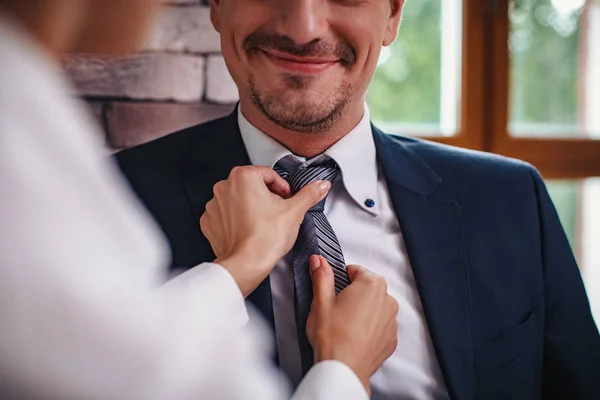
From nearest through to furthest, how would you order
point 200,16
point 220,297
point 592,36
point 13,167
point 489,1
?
point 13,167 → point 220,297 → point 200,16 → point 489,1 → point 592,36

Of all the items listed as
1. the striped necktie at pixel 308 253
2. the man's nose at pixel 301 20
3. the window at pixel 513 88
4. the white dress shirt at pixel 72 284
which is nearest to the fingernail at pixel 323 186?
the striped necktie at pixel 308 253

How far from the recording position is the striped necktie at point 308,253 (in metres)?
0.84

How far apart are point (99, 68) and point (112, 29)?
614 mm

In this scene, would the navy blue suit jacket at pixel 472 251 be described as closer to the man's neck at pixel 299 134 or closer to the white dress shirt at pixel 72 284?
the man's neck at pixel 299 134

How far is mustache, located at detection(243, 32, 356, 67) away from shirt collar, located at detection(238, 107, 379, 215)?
0.15 meters

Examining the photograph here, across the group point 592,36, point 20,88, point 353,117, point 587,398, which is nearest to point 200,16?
point 353,117

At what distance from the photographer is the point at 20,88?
0.50 meters

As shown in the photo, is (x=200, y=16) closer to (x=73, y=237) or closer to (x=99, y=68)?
(x=99, y=68)

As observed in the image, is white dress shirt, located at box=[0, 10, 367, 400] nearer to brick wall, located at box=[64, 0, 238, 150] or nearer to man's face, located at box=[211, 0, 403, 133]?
man's face, located at box=[211, 0, 403, 133]

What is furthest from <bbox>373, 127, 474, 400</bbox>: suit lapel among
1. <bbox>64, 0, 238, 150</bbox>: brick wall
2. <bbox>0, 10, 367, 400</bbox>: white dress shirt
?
<bbox>0, 10, 367, 400</bbox>: white dress shirt

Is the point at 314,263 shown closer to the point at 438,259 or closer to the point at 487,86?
the point at 438,259

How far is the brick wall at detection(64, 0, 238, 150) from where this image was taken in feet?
3.92

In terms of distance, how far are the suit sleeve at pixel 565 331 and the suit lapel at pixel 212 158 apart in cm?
63

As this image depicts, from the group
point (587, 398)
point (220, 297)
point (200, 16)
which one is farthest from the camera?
point (200, 16)
